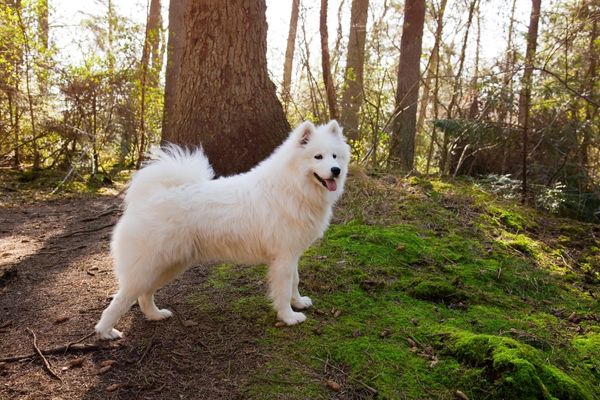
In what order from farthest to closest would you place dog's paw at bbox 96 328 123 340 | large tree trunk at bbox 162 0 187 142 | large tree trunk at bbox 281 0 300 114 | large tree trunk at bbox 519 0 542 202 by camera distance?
large tree trunk at bbox 281 0 300 114, large tree trunk at bbox 162 0 187 142, large tree trunk at bbox 519 0 542 202, dog's paw at bbox 96 328 123 340

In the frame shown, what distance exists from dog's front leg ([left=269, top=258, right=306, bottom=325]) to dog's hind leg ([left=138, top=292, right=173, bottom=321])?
1.03 m

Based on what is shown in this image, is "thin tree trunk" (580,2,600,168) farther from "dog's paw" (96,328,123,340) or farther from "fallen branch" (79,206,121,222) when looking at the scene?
"fallen branch" (79,206,121,222)

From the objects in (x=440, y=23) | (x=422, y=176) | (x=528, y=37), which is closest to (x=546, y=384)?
(x=422, y=176)

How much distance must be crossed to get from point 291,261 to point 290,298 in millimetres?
320

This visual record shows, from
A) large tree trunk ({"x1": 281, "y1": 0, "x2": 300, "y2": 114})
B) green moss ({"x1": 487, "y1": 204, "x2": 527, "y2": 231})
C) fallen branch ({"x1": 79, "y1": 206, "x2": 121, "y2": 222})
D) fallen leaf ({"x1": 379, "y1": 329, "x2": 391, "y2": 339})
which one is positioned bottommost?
fallen leaf ({"x1": 379, "y1": 329, "x2": 391, "y2": 339})

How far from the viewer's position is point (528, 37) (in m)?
7.78

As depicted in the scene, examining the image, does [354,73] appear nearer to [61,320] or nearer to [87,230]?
[87,230]

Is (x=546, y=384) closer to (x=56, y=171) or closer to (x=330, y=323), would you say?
(x=330, y=323)

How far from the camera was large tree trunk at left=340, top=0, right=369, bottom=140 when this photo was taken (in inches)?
393

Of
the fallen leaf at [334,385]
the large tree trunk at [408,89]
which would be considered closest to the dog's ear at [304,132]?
the fallen leaf at [334,385]

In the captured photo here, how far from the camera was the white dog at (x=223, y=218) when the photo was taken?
355 centimetres

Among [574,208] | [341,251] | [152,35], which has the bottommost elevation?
[341,251]

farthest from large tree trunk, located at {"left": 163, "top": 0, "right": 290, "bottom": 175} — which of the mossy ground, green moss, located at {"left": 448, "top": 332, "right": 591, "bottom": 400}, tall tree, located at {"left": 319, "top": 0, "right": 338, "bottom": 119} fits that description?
green moss, located at {"left": 448, "top": 332, "right": 591, "bottom": 400}

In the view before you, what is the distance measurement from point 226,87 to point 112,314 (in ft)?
11.3
